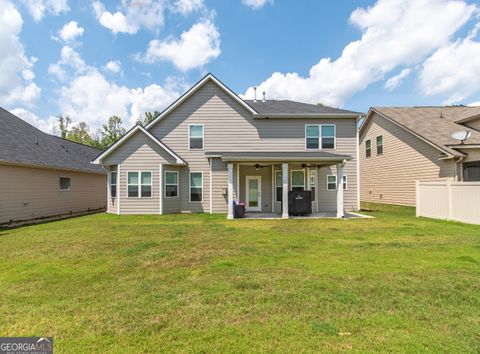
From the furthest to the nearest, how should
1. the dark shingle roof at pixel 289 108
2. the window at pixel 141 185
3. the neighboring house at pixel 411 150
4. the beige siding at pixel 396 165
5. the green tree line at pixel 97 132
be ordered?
the green tree line at pixel 97 132 → the dark shingle roof at pixel 289 108 → the beige siding at pixel 396 165 → the window at pixel 141 185 → the neighboring house at pixel 411 150

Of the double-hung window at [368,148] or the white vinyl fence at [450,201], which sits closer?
the white vinyl fence at [450,201]

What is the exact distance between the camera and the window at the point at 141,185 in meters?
14.5

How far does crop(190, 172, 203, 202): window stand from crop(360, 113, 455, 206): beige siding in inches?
490

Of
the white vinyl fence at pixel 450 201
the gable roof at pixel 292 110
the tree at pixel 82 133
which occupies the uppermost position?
the tree at pixel 82 133

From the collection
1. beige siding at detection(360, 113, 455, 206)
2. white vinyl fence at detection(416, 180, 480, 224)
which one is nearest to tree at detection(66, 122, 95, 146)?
beige siding at detection(360, 113, 455, 206)

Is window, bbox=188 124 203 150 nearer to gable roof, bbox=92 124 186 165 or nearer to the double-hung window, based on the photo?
gable roof, bbox=92 124 186 165

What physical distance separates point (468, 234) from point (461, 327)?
22.3ft

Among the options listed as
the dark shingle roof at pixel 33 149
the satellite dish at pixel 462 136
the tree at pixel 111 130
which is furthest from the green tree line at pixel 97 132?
the satellite dish at pixel 462 136

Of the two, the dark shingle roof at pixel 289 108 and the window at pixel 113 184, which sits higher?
the dark shingle roof at pixel 289 108

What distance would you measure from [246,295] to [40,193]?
14.3 metres

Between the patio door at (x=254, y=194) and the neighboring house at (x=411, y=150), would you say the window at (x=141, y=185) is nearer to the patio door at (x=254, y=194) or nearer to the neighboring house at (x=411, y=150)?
the patio door at (x=254, y=194)

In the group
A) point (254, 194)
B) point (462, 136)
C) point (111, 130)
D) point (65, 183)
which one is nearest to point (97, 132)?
point (111, 130)

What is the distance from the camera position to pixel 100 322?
3.25 metres

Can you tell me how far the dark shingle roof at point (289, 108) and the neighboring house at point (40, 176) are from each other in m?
11.6
